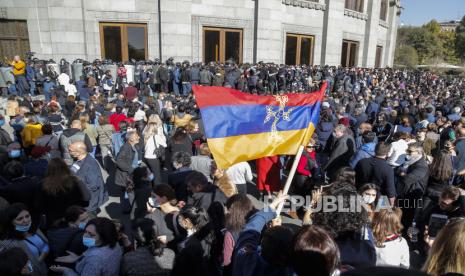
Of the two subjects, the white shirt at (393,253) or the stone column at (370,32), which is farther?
the stone column at (370,32)

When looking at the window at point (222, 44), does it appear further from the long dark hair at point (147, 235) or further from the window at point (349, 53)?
the long dark hair at point (147, 235)

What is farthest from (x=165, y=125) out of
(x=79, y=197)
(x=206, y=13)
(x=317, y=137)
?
(x=206, y=13)

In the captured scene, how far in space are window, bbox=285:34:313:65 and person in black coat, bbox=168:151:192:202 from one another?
66.2 ft

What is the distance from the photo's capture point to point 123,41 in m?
19.7

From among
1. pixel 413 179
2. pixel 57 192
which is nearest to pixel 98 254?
pixel 57 192

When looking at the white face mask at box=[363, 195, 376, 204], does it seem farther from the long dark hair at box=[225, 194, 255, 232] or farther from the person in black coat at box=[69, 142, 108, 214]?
the person in black coat at box=[69, 142, 108, 214]

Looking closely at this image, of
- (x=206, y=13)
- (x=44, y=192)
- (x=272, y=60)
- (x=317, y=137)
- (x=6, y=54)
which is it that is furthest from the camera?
(x=272, y=60)

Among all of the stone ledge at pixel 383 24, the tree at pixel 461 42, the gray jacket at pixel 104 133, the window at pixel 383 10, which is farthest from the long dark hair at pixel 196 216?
the tree at pixel 461 42

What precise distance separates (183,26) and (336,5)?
1161 centimetres

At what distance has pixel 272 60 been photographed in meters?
22.9

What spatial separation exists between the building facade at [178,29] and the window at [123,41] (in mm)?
50

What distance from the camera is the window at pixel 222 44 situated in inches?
840

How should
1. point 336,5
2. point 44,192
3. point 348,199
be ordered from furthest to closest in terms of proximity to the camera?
point 336,5, point 44,192, point 348,199

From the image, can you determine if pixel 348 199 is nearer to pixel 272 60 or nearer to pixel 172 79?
pixel 172 79
